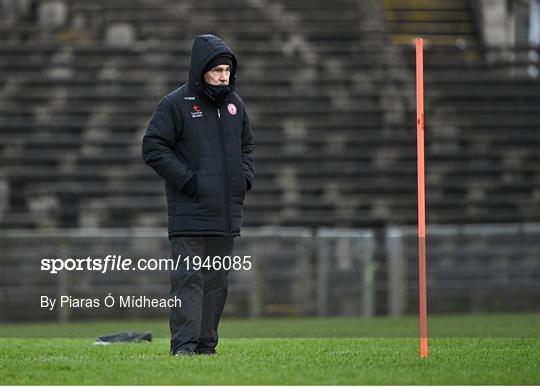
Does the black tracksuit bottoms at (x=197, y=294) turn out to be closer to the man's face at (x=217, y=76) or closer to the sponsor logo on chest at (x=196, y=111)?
the sponsor logo on chest at (x=196, y=111)

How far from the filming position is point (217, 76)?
31.3 feet

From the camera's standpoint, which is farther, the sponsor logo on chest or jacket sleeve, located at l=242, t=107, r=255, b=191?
jacket sleeve, located at l=242, t=107, r=255, b=191

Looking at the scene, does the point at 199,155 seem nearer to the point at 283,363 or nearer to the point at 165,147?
the point at 165,147

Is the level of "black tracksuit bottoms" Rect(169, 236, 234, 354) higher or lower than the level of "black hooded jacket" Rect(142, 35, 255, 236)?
lower

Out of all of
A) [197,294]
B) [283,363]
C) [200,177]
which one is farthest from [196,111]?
[283,363]

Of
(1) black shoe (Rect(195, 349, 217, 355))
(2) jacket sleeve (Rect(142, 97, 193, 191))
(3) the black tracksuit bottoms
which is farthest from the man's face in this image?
(1) black shoe (Rect(195, 349, 217, 355))

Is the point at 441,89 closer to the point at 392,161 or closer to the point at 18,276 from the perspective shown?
the point at 392,161

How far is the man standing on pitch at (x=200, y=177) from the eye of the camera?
942 centimetres

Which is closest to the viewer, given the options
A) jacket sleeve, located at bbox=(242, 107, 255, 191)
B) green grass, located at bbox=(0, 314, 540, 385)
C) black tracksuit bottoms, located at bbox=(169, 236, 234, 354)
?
green grass, located at bbox=(0, 314, 540, 385)

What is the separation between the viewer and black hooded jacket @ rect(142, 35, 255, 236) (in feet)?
31.0

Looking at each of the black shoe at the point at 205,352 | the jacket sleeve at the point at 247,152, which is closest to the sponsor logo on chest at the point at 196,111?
the jacket sleeve at the point at 247,152

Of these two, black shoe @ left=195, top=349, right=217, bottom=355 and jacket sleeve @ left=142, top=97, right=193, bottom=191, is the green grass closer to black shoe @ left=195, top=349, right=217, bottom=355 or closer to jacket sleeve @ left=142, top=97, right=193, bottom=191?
black shoe @ left=195, top=349, right=217, bottom=355

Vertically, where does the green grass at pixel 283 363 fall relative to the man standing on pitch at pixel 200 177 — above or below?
below

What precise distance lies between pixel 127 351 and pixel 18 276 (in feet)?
32.4
